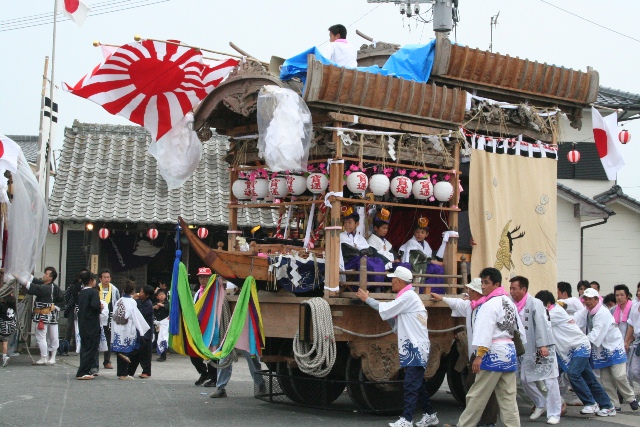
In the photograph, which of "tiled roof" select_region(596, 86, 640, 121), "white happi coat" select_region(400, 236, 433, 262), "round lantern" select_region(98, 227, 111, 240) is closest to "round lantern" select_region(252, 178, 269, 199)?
"white happi coat" select_region(400, 236, 433, 262)

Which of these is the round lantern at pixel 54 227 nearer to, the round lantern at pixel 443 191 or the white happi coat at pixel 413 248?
Answer: the white happi coat at pixel 413 248

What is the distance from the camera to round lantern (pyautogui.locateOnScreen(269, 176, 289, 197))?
12.4 meters

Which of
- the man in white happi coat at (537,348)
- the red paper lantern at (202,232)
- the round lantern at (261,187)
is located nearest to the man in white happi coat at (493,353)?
the man in white happi coat at (537,348)

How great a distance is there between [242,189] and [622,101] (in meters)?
15.0

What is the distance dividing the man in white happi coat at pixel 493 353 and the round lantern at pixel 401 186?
2.29 metres

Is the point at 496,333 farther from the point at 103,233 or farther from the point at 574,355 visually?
the point at 103,233

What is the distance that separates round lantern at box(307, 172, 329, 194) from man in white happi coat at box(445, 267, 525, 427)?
104 inches

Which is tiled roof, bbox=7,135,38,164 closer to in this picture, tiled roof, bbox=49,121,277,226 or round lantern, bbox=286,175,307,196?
tiled roof, bbox=49,121,277,226

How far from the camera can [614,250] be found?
25156mm

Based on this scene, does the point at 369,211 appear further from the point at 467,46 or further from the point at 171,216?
the point at 171,216

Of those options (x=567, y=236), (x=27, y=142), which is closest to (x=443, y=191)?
(x=567, y=236)

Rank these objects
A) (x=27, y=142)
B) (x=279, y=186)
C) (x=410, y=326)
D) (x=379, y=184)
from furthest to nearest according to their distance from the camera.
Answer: (x=27, y=142)
(x=279, y=186)
(x=379, y=184)
(x=410, y=326)

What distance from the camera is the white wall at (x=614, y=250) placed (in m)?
25.0

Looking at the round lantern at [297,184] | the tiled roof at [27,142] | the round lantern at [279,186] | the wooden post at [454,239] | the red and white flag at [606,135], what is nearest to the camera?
the round lantern at [297,184]
